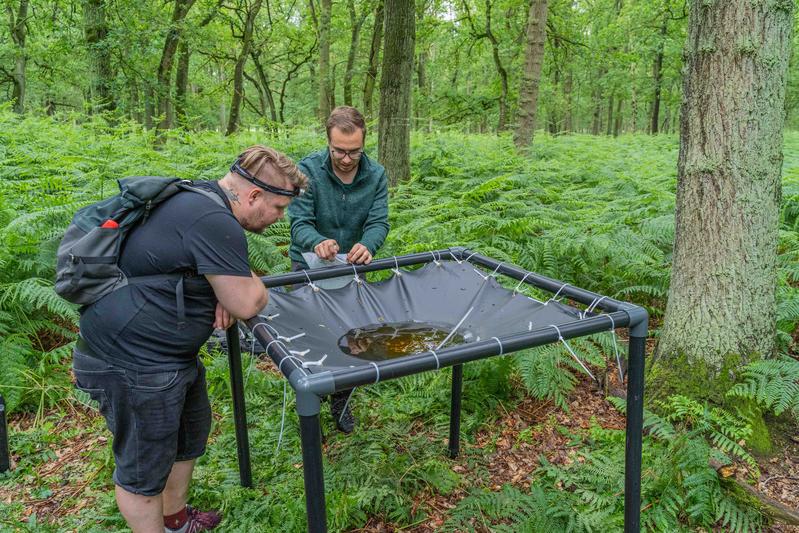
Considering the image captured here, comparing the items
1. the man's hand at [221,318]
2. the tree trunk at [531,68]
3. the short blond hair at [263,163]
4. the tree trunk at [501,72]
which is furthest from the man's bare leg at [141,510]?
the tree trunk at [501,72]

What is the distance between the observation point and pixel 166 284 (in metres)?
1.92

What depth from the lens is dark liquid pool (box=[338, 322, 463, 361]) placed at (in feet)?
7.36

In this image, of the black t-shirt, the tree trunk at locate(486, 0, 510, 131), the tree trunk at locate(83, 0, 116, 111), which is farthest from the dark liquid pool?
the tree trunk at locate(486, 0, 510, 131)

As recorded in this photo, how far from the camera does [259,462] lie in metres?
3.16

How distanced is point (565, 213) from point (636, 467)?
10.4 ft

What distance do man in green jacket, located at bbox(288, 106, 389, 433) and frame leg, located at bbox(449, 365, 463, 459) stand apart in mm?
631

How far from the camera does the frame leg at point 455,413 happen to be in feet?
10.4

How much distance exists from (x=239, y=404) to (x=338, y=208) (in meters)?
1.28

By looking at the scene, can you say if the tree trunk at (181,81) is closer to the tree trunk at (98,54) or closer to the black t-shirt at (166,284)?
the tree trunk at (98,54)

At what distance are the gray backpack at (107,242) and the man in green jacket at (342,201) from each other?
1.21m

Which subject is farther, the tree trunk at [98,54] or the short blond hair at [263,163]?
the tree trunk at [98,54]

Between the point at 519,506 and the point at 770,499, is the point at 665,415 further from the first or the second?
the point at 519,506

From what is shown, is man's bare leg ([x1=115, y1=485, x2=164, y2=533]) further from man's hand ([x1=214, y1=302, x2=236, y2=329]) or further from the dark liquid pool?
the dark liquid pool

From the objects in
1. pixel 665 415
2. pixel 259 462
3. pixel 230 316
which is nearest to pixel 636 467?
pixel 665 415
